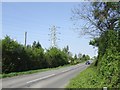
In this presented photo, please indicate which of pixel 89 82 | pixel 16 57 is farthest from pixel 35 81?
pixel 16 57

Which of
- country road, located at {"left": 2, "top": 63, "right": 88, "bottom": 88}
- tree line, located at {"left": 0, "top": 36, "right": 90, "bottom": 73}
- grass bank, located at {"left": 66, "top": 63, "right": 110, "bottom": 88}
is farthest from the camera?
tree line, located at {"left": 0, "top": 36, "right": 90, "bottom": 73}

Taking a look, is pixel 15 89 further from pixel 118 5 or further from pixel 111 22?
pixel 111 22

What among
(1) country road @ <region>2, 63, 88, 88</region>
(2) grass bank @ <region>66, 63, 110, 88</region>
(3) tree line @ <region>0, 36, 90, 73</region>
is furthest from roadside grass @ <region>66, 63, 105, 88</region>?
(3) tree line @ <region>0, 36, 90, 73</region>

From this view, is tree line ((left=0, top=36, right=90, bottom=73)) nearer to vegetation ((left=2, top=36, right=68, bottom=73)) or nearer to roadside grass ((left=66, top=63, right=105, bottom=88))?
vegetation ((left=2, top=36, right=68, bottom=73))

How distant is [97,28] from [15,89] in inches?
628

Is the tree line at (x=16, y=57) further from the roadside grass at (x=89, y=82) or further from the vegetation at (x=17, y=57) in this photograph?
the roadside grass at (x=89, y=82)

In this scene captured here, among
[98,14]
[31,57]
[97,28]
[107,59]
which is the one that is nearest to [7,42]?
[31,57]

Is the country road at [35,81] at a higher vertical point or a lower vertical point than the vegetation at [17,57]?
lower

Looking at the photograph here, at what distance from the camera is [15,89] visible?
63.5 ft

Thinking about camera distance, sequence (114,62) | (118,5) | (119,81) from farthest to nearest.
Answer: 1. (118,5)
2. (114,62)
3. (119,81)

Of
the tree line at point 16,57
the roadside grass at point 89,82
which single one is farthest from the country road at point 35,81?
the tree line at point 16,57

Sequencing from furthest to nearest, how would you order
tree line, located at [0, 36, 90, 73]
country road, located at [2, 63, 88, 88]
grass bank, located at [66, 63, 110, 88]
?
tree line, located at [0, 36, 90, 73], country road, located at [2, 63, 88, 88], grass bank, located at [66, 63, 110, 88]

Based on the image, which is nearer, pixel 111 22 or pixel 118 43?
pixel 118 43

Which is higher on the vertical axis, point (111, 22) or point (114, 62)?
point (111, 22)
